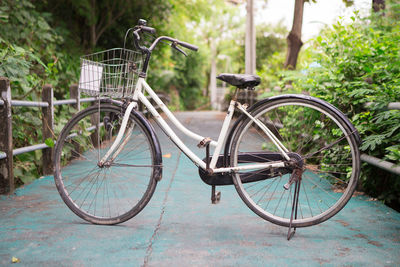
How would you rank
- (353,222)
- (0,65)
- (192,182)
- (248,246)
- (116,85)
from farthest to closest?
(192,182) → (0,65) → (353,222) → (116,85) → (248,246)

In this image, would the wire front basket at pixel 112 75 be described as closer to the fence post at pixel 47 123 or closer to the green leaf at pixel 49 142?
the green leaf at pixel 49 142

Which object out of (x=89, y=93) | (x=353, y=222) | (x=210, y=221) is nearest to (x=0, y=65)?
(x=89, y=93)

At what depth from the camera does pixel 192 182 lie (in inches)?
187

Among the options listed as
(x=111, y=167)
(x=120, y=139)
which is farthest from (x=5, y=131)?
(x=120, y=139)

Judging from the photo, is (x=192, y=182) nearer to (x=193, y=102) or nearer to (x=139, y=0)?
(x=139, y=0)

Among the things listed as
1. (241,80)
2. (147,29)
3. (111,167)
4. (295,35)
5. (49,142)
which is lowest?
(111,167)

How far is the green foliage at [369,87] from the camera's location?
3500 millimetres

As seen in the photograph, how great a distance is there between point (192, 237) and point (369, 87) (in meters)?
2.31

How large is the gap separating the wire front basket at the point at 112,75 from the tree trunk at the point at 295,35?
21.7 feet

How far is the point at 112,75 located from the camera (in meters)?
3.05

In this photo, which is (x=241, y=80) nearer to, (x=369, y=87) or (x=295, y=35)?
(x=369, y=87)

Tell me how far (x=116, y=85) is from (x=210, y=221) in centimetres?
128

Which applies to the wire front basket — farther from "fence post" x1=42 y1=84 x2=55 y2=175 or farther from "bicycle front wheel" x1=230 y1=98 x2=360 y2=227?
"fence post" x1=42 y1=84 x2=55 y2=175

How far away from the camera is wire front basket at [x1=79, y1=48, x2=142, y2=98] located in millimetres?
3012
